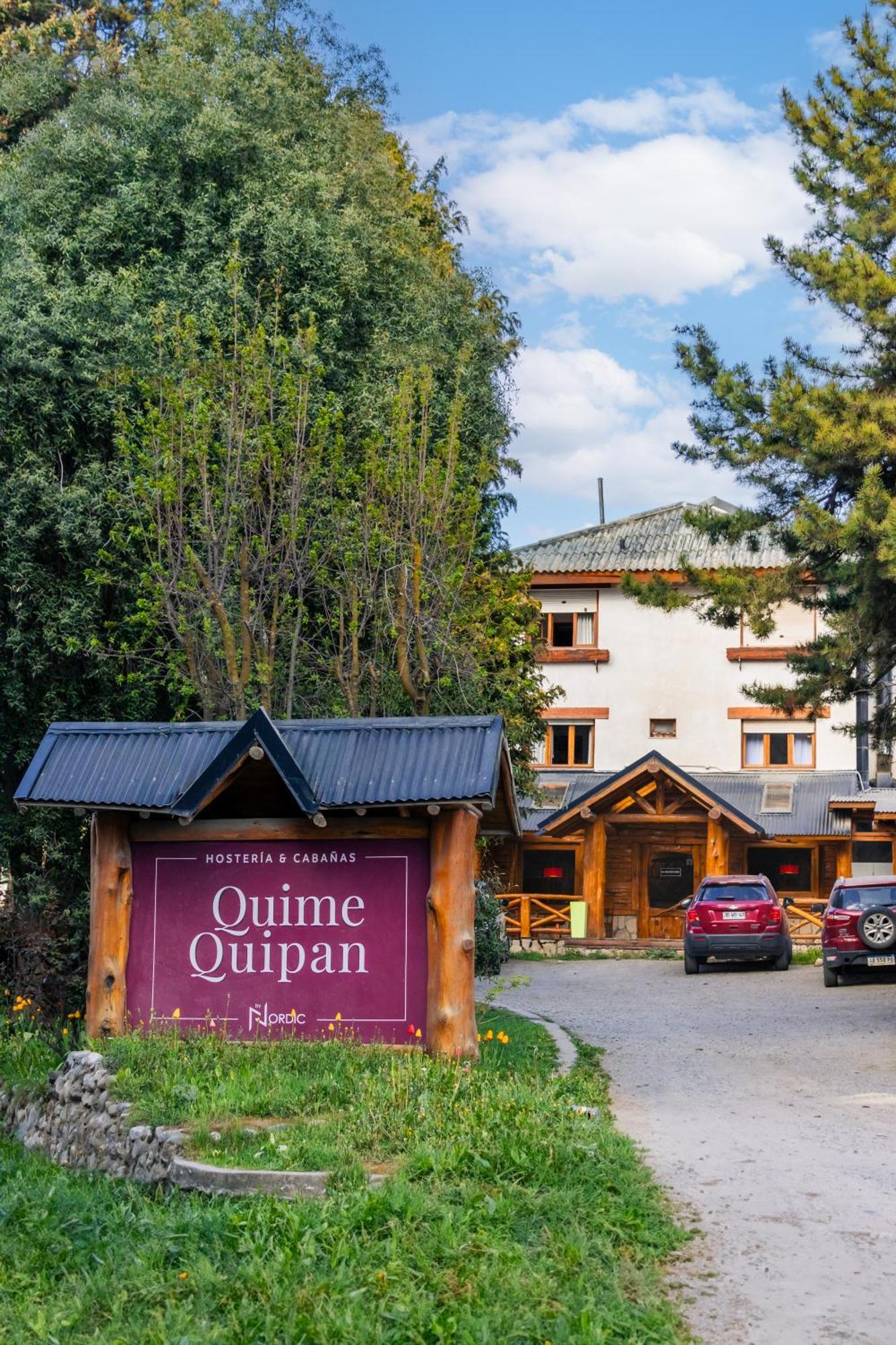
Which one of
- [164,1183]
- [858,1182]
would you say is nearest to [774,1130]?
[858,1182]

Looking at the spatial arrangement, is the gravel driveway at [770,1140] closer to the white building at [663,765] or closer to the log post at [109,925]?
the log post at [109,925]

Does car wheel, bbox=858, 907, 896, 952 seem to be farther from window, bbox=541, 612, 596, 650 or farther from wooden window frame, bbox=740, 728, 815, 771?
window, bbox=541, 612, 596, 650

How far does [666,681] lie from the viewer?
4169 cm

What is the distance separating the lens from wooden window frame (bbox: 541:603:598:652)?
139ft

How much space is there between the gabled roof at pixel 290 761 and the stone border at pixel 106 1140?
7.00ft

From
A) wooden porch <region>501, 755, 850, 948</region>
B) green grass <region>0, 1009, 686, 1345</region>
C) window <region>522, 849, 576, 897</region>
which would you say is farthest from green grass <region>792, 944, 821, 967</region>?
green grass <region>0, 1009, 686, 1345</region>

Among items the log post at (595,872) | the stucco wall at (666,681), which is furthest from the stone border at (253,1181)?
the stucco wall at (666,681)

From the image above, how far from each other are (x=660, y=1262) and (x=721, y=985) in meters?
17.4

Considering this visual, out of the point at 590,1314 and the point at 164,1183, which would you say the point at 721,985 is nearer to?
the point at 164,1183

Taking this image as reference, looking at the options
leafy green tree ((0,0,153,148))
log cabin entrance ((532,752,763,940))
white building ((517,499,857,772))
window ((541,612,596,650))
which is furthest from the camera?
window ((541,612,596,650))

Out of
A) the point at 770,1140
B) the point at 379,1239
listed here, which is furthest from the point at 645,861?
the point at 379,1239

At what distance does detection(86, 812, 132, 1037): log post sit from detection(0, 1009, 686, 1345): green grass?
67.0 inches

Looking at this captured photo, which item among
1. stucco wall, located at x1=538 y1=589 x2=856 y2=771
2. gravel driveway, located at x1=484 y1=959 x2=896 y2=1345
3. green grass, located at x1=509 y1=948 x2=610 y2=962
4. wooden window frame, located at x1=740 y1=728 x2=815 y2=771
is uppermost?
stucco wall, located at x1=538 y1=589 x2=856 y2=771

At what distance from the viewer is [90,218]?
20.0m
